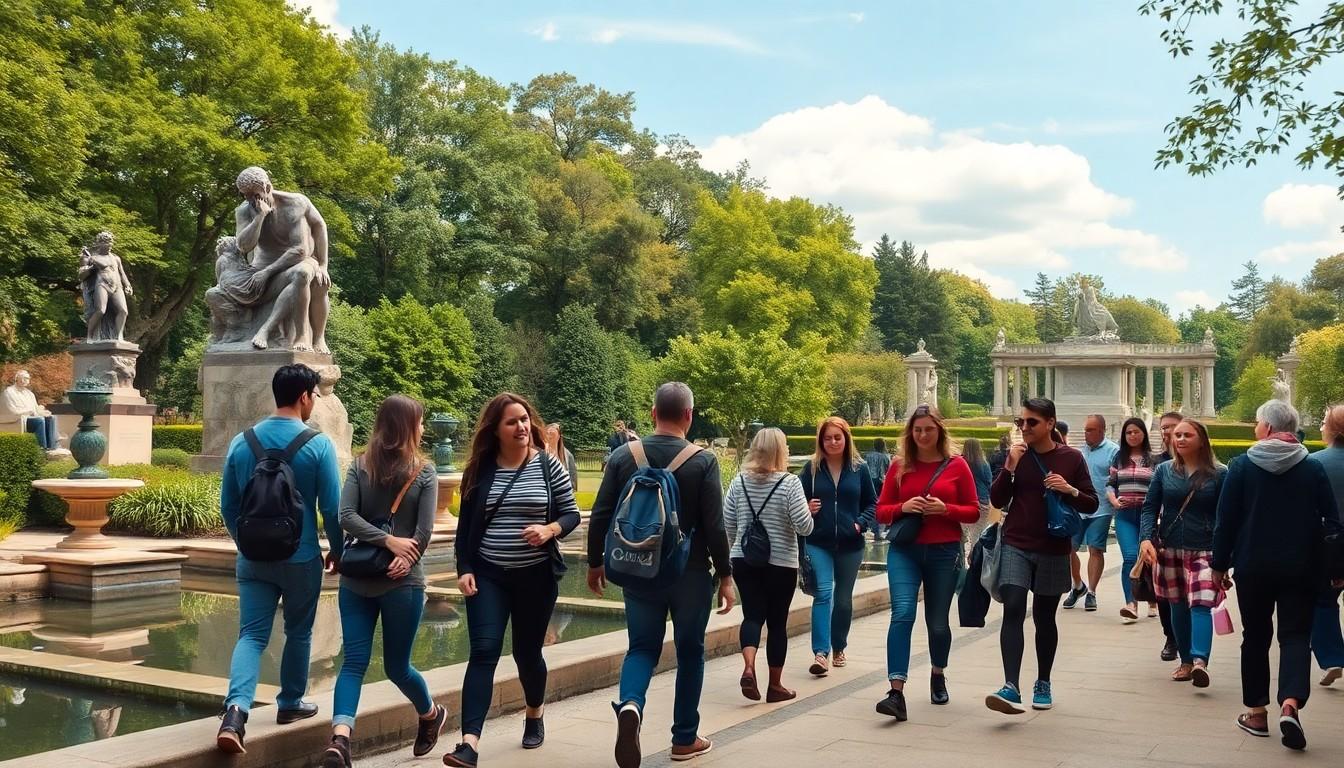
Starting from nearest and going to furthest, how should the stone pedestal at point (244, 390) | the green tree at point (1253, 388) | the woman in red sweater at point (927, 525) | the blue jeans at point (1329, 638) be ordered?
1. the woman in red sweater at point (927, 525)
2. the blue jeans at point (1329, 638)
3. the stone pedestal at point (244, 390)
4. the green tree at point (1253, 388)

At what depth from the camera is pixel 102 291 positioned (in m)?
26.1

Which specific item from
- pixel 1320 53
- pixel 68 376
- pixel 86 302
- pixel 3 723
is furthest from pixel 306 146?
pixel 3 723

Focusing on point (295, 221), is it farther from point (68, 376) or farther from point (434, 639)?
point (68, 376)

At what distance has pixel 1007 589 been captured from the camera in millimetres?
7035

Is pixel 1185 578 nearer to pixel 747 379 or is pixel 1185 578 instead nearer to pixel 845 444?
pixel 845 444

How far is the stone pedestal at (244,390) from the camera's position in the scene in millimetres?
15695

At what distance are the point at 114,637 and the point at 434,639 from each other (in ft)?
7.56

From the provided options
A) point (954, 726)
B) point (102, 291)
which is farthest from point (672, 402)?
point (102, 291)

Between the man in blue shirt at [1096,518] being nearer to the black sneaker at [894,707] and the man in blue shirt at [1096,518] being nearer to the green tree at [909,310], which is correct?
the black sneaker at [894,707]

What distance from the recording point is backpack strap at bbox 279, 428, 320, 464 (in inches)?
219

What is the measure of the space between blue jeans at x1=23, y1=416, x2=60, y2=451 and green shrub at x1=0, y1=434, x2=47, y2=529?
844 cm

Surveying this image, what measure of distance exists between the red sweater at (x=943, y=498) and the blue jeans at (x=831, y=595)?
1228 millimetres

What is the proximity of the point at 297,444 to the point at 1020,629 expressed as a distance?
13.2ft

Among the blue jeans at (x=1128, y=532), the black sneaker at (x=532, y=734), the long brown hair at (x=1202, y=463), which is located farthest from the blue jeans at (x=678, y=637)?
the blue jeans at (x=1128, y=532)
